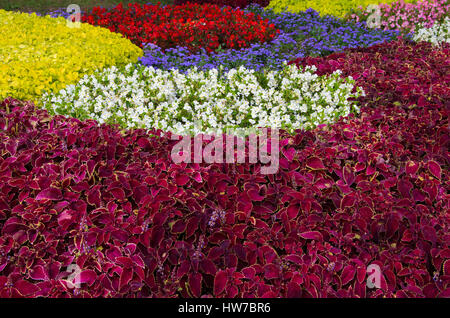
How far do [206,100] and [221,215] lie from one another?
2426 millimetres

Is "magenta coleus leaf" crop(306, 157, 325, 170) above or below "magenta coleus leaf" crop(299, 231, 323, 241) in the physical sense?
above

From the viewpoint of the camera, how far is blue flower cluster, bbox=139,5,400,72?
615cm

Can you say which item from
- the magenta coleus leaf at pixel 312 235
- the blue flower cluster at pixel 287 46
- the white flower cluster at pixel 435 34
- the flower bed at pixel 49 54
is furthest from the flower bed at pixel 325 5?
the magenta coleus leaf at pixel 312 235

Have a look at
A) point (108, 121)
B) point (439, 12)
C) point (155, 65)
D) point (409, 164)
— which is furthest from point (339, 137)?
point (439, 12)

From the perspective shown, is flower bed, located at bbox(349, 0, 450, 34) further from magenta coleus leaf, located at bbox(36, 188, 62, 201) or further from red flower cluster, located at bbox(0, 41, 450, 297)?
magenta coleus leaf, located at bbox(36, 188, 62, 201)

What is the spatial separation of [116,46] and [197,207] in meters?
4.25

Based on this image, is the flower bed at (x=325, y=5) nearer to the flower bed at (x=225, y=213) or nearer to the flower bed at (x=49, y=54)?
the flower bed at (x=49, y=54)

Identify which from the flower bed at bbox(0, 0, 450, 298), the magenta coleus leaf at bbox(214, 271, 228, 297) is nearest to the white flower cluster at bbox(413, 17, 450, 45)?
the flower bed at bbox(0, 0, 450, 298)

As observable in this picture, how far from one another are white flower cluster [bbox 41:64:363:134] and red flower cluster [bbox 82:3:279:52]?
7.28ft

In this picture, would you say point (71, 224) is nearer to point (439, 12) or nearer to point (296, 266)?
point (296, 266)

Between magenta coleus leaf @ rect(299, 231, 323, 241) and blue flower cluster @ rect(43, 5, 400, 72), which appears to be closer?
magenta coleus leaf @ rect(299, 231, 323, 241)

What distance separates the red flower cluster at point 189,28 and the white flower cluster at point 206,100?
7.28 feet

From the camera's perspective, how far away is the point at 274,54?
6.63 meters

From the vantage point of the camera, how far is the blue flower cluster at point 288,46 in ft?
20.2
